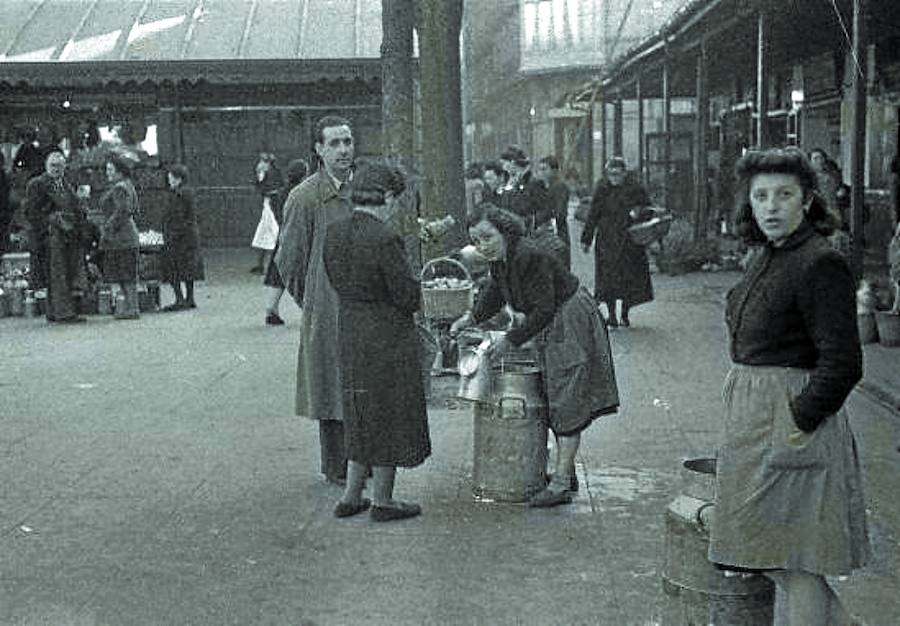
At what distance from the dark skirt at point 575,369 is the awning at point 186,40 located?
15754mm

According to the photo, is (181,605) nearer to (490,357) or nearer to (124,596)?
(124,596)

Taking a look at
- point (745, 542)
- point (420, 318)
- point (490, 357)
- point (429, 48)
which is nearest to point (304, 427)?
point (420, 318)

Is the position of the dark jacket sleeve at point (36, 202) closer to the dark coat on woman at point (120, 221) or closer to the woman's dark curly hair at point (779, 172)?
the dark coat on woman at point (120, 221)

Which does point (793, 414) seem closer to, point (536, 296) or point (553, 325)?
point (536, 296)

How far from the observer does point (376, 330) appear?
593cm

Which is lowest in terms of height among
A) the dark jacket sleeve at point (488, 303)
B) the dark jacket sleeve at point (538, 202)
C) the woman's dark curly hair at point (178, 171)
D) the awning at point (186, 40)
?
the dark jacket sleeve at point (488, 303)

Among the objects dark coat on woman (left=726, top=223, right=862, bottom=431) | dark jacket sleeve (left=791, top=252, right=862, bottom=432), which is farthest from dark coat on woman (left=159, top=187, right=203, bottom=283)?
dark jacket sleeve (left=791, top=252, right=862, bottom=432)

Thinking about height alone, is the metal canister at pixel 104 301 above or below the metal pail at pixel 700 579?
below

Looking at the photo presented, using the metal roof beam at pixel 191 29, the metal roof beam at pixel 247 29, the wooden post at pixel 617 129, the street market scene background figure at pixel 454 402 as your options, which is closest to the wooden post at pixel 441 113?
the street market scene background figure at pixel 454 402

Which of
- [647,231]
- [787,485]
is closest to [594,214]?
[647,231]

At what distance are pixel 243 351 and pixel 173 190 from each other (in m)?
3.97

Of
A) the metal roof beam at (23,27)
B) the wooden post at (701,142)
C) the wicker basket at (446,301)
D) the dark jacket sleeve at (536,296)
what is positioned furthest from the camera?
the metal roof beam at (23,27)

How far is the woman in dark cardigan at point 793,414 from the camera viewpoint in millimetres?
3629

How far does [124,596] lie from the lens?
5078 mm
